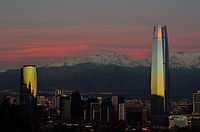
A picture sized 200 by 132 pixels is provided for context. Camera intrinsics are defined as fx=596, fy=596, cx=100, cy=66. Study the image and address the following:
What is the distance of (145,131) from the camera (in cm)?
16512

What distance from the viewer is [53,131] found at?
11269 centimetres

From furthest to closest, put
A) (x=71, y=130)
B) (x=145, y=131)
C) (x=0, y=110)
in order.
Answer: (x=145, y=131)
(x=71, y=130)
(x=0, y=110)

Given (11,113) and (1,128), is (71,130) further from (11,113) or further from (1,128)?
(1,128)

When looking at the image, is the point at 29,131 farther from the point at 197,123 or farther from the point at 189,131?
the point at 197,123

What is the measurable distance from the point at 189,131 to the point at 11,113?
66.2 meters

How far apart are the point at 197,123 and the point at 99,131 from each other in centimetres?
6056

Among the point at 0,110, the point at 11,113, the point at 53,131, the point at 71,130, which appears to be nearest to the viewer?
the point at 0,110

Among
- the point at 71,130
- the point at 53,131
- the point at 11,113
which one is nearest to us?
the point at 11,113

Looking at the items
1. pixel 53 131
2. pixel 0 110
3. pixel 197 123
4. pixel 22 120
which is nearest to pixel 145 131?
pixel 197 123


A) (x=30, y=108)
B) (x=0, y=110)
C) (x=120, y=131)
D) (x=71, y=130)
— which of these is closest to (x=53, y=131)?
(x=71, y=130)

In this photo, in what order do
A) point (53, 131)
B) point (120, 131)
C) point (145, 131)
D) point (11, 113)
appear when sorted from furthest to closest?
point (145, 131)
point (120, 131)
point (53, 131)
point (11, 113)

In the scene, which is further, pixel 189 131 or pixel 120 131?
pixel 120 131

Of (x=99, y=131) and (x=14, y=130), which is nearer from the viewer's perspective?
(x=14, y=130)

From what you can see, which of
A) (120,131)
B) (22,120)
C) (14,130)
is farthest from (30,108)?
(14,130)
